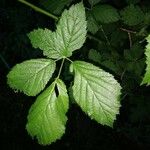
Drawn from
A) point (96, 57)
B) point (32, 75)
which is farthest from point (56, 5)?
point (32, 75)

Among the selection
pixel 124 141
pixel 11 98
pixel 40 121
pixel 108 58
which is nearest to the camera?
pixel 40 121

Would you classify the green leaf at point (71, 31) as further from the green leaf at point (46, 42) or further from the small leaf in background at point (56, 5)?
the small leaf in background at point (56, 5)

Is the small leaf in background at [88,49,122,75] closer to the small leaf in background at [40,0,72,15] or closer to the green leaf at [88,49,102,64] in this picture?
the green leaf at [88,49,102,64]

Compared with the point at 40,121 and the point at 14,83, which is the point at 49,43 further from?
the point at 40,121

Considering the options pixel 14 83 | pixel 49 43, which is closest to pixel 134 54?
pixel 49 43

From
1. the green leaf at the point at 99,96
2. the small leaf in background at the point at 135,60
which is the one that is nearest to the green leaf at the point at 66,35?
the green leaf at the point at 99,96

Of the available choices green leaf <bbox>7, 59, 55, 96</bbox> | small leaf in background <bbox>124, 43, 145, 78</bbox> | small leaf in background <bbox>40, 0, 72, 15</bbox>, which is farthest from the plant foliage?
small leaf in background <bbox>124, 43, 145, 78</bbox>
